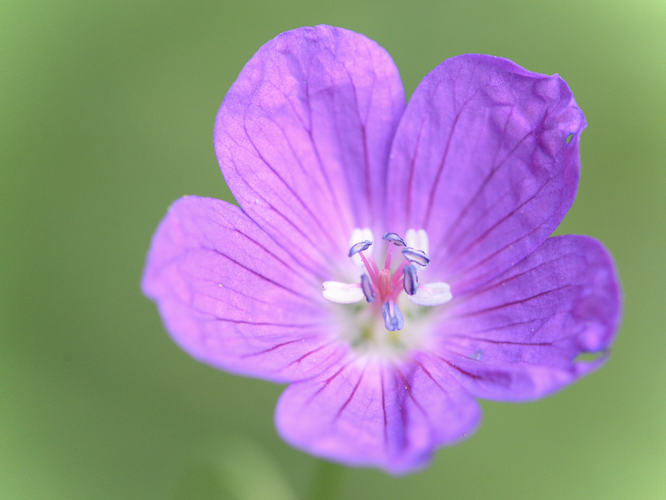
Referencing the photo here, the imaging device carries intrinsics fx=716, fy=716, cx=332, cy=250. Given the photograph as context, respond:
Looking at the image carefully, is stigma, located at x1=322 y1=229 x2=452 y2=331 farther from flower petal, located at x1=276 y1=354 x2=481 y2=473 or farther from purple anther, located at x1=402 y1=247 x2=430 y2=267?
flower petal, located at x1=276 y1=354 x2=481 y2=473

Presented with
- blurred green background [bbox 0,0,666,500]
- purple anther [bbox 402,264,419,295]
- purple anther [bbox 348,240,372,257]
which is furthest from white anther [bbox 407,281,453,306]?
blurred green background [bbox 0,0,666,500]

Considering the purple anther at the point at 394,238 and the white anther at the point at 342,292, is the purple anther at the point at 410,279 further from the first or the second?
the white anther at the point at 342,292

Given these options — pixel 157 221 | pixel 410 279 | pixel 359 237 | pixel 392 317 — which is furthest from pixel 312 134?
pixel 157 221

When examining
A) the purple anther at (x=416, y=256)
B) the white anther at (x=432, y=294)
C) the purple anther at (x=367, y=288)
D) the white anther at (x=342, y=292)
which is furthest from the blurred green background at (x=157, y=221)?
the purple anther at (x=416, y=256)

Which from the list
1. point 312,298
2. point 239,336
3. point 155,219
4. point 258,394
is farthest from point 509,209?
point 155,219

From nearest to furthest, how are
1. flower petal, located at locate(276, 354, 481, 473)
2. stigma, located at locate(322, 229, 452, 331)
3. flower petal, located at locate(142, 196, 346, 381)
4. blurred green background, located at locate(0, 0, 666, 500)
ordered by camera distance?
flower petal, located at locate(276, 354, 481, 473) → flower petal, located at locate(142, 196, 346, 381) → stigma, located at locate(322, 229, 452, 331) → blurred green background, located at locate(0, 0, 666, 500)

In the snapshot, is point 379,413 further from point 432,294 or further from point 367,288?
point 432,294

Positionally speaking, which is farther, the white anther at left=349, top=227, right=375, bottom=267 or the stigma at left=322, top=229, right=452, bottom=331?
the white anther at left=349, top=227, right=375, bottom=267

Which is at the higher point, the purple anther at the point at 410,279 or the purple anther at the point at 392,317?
the purple anther at the point at 410,279
